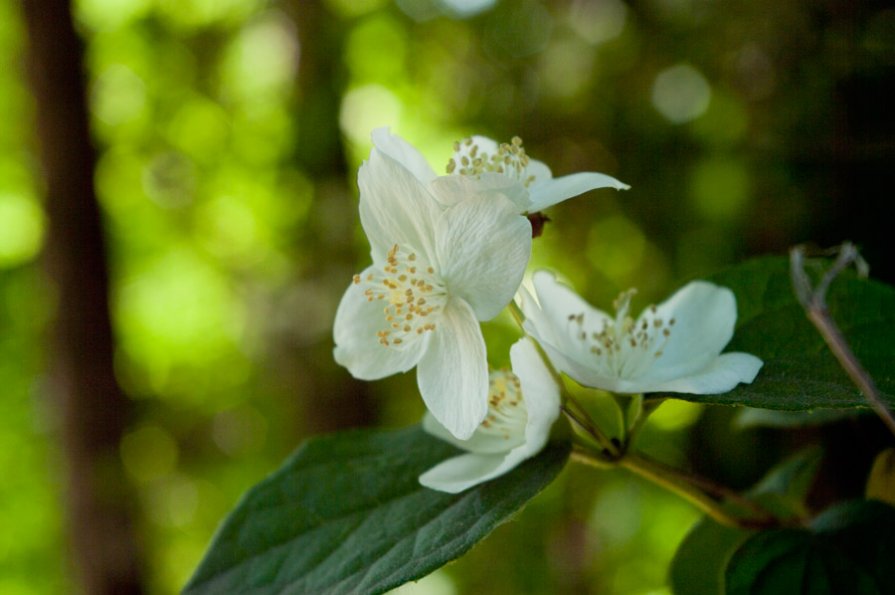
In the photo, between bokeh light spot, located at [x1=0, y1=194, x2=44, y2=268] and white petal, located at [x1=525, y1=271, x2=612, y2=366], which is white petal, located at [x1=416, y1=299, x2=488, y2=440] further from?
bokeh light spot, located at [x1=0, y1=194, x2=44, y2=268]

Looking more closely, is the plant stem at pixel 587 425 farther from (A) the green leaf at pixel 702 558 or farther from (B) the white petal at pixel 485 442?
(A) the green leaf at pixel 702 558

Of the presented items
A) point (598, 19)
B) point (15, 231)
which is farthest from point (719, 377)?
point (15, 231)

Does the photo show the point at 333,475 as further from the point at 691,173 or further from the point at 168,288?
the point at 168,288

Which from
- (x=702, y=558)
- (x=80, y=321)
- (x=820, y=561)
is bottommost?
(x=80, y=321)

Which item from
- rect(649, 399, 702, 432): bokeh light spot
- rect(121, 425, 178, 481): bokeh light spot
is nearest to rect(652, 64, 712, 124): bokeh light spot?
rect(649, 399, 702, 432): bokeh light spot

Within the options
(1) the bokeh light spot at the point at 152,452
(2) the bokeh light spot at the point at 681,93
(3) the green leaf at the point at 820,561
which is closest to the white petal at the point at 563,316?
(3) the green leaf at the point at 820,561

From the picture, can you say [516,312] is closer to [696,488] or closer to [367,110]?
[696,488]
